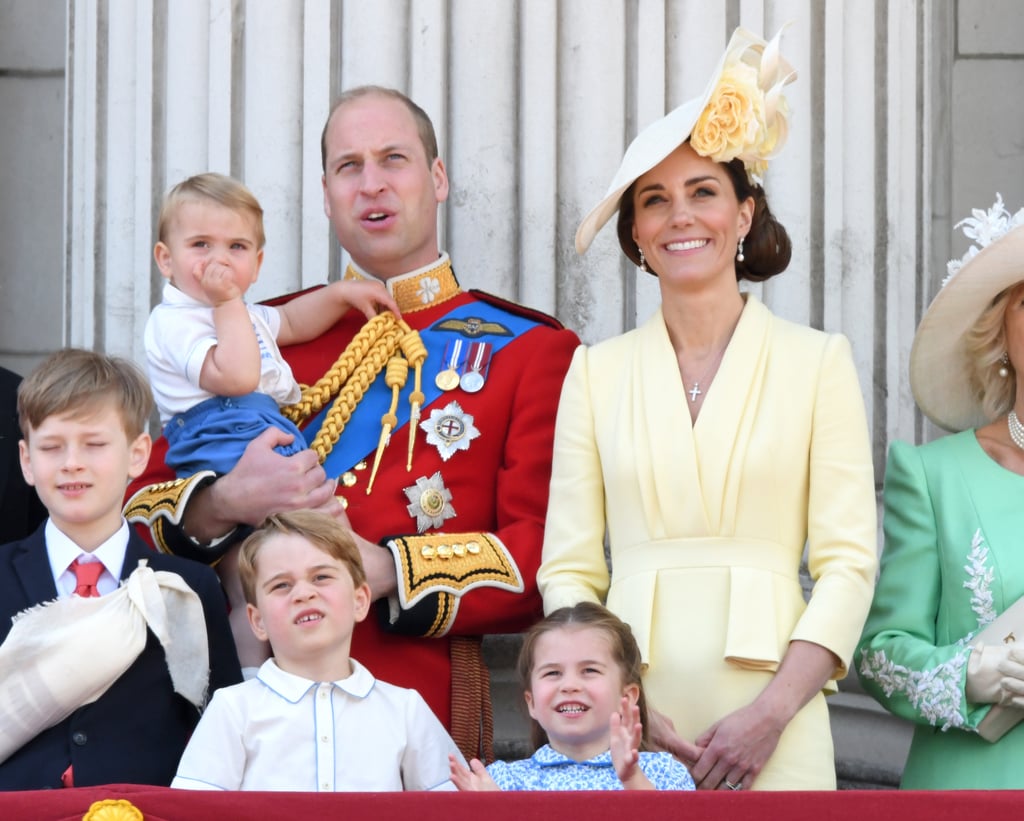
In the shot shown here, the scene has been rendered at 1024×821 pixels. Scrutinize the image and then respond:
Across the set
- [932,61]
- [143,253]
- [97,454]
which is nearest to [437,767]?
[97,454]

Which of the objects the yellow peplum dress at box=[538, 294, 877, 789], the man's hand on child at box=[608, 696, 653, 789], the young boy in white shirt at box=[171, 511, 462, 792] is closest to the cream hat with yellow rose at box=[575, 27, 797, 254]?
the yellow peplum dress at box=[538, 294, 877, 789]

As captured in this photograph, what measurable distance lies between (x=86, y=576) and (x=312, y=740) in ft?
1.52

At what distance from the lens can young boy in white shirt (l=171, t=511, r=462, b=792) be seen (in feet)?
10.5

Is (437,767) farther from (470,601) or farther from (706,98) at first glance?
(706,98)

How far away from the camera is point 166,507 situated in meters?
3.78


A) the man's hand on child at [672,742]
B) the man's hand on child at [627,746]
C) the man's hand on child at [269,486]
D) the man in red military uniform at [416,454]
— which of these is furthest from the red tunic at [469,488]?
the man's hand on child at [627,746]

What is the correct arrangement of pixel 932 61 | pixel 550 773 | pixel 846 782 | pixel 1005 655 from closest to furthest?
pixel 550 773 → pixel 1005 655 → pixel 846 782 → pixel 932 61

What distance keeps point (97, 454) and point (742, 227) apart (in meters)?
1.22

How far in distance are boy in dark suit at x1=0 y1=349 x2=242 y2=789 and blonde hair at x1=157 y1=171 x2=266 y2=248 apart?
499 millimetres

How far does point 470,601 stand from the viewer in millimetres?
3760

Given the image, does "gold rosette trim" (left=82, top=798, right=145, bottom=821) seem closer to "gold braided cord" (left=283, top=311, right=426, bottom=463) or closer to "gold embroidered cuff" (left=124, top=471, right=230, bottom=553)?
"gold embroidered cuff" (left=124, top=471, right=230, bottom=553)

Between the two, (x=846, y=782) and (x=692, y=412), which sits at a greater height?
(x=692, y=412)

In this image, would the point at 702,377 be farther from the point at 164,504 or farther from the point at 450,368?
the point at 164,504

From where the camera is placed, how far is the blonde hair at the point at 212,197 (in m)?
3.92
